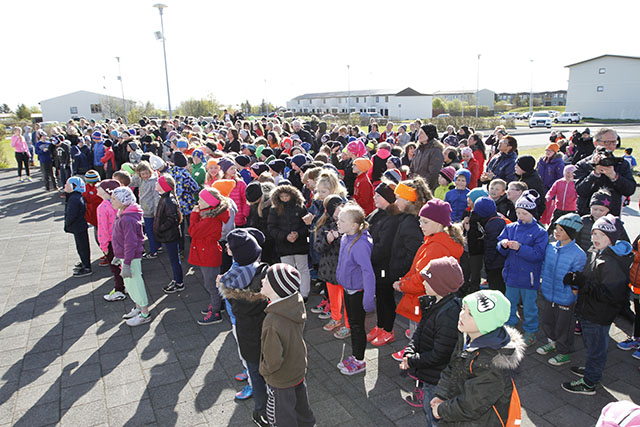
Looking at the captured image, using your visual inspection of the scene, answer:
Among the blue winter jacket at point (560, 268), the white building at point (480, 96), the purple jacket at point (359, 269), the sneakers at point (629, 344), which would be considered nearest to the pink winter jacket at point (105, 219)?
the purple jacket at point (359, 269)

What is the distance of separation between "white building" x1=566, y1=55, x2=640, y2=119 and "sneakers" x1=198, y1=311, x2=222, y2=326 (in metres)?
69.0

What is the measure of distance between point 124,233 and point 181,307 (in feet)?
4.79

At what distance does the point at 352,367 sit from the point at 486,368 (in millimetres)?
2191

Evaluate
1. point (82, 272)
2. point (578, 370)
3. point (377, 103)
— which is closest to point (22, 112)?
point (377, 103)

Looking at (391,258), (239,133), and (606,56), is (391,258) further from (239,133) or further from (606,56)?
(606,56)

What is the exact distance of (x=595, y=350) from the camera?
13.4 feet

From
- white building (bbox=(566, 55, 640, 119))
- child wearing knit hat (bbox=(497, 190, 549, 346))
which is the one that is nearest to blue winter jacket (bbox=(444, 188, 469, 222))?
child wearing knit hat (bbox=(497, 190, 549, 346))

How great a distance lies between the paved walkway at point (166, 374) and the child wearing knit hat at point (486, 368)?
51.2 inches

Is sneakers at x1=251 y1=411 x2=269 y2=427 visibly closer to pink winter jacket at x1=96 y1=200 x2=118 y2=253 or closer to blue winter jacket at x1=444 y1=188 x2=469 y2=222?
pink winter jacket at x1=96 y1=200 x2=118 y2=253

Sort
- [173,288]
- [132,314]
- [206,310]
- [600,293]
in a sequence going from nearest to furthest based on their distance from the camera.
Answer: [600,293] < [132,314] < [206,310] < [173,288]

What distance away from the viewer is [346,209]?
4289 mm

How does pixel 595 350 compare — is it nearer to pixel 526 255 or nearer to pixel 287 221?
pixel 526 255

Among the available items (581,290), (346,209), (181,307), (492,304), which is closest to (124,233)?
(181,307)

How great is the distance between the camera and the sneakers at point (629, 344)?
4.95 m
